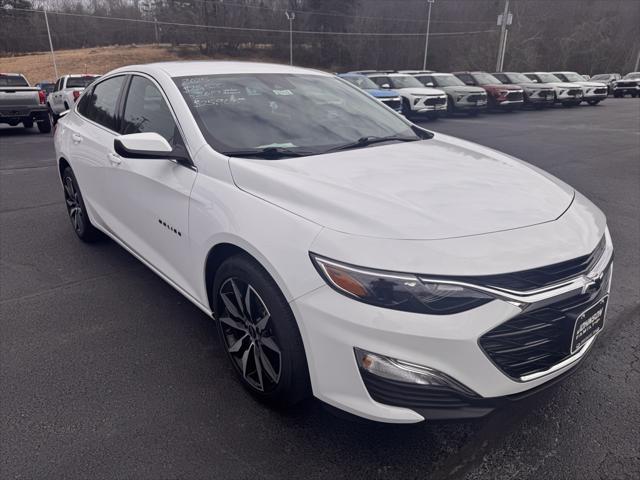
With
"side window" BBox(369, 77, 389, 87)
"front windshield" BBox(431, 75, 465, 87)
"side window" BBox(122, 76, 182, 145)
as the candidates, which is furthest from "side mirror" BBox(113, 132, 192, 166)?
"front windshield" BBox(431, 75, 465, 87)

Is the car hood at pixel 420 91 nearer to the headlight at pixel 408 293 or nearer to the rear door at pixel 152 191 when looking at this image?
the rear door at pixel 152 191

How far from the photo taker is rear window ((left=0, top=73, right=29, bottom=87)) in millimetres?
15709

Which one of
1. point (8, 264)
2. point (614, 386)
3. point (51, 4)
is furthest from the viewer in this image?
point (51, 4)

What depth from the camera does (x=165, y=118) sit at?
3.07 metres

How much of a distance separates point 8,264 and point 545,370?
443 centimetres

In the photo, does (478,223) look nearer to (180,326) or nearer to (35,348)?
(180,326)

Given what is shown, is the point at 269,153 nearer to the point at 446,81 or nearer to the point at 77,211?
the point at 77,211

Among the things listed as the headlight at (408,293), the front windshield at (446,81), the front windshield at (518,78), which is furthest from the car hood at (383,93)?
the headlight at (408,293)

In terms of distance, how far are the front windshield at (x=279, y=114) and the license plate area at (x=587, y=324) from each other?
5.21 feet

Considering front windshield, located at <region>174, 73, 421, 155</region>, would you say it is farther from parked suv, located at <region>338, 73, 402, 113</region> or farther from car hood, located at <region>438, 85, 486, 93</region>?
A: car hood, located at <region>438, 85, 486, 93</region>

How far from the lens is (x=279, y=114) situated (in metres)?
3.09

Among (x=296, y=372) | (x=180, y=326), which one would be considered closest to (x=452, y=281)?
(x=296, y=372)

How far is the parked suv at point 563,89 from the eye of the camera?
22.9 meters

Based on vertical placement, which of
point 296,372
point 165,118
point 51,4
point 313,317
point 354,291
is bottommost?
point 296,372
